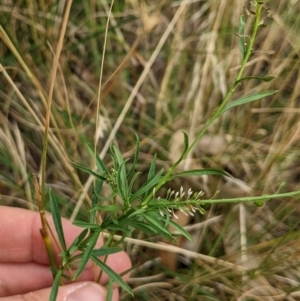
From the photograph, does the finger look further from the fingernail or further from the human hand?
the fingernail

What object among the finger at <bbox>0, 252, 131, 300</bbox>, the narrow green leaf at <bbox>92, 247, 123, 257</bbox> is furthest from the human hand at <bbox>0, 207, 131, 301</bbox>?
the narrow green leaf at <bbox>92, 247, 123, 257</bbox>

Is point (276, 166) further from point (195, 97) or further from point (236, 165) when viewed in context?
point (195, 97)

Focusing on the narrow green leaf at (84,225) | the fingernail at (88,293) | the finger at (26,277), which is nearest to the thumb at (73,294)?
the fingernail at (88,293)

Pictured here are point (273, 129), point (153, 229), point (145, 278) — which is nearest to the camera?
point (153, 229)

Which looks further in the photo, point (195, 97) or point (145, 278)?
point (195, 97)

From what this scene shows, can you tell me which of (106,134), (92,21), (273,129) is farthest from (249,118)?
(92,21)

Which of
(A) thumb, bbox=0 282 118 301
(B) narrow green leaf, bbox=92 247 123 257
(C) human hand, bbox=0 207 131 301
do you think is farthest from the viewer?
(C) human hand, bbox=0 207 131 301

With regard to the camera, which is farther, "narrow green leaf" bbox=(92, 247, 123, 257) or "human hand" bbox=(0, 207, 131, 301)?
"human hand" bbox=(0, 207, 131, 301)

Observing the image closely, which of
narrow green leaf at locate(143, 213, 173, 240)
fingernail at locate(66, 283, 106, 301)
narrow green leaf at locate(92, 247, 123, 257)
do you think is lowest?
fingernail at locate(66, 283, 106, 301)
